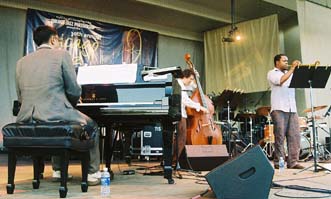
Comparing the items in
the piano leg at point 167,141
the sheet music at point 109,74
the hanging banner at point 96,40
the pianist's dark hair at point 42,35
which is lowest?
the piano leg at point 167,141

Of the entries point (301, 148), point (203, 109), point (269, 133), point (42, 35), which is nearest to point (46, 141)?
point (42, 35)

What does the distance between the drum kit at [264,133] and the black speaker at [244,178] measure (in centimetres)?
483

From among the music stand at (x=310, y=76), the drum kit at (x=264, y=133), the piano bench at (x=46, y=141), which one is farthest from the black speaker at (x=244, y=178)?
the drum kit at (x=264, y=133)

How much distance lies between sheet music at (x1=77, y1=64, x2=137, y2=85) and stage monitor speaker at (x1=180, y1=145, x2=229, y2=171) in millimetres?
1389

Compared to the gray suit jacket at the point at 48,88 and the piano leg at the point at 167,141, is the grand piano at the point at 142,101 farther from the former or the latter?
the gray suit jacket at the point at 48,88

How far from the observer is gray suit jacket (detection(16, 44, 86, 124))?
9.74ft

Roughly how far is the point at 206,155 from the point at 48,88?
2.22m

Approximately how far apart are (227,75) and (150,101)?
7579 millimetres

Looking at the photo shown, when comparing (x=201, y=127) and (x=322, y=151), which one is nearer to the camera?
(x=201, y=127)

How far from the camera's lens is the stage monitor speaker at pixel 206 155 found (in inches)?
178

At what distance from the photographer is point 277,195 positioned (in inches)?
108

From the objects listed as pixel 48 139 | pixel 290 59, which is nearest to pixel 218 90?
pixel 290 59

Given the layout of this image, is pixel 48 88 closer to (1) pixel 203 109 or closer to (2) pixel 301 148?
(1) pixel 203 109

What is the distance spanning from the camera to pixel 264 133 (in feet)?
26.7
